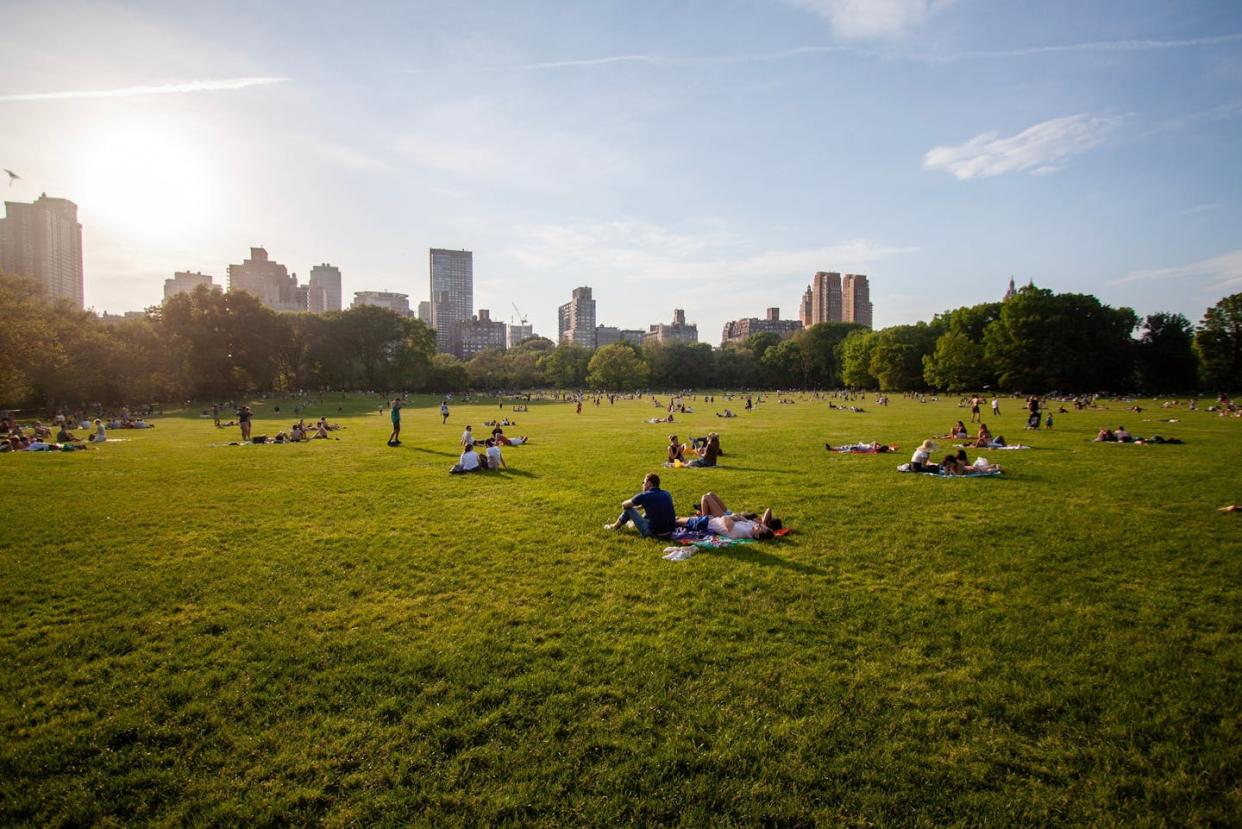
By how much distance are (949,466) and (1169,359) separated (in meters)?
95.6

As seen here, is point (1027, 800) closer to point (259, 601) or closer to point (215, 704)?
point (215, 704)

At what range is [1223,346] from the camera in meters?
71.6

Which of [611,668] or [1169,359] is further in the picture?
[1169,359]

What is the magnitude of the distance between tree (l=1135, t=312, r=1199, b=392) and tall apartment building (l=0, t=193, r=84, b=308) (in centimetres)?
16230

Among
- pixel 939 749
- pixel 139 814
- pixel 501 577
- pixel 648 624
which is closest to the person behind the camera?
pixel 139 814

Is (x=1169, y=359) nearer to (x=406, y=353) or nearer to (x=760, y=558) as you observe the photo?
(x=760, y=558)

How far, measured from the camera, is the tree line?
5109 cm

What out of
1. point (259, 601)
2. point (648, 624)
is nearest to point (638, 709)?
point (648, 624)

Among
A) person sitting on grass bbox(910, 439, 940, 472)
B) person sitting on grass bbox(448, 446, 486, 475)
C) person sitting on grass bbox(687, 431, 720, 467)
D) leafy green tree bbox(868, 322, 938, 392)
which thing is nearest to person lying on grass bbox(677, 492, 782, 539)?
person sitting on grass bbox(687, 431, 720, 467)

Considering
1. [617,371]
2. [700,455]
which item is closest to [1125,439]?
[700,455]

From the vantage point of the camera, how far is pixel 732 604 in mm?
7488

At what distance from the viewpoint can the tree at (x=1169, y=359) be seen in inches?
3167

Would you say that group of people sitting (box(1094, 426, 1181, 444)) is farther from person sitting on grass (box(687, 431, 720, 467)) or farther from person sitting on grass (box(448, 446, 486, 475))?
person sitting on grass (box(448, 446, 486, 475))

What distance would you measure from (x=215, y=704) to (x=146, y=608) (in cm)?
304
